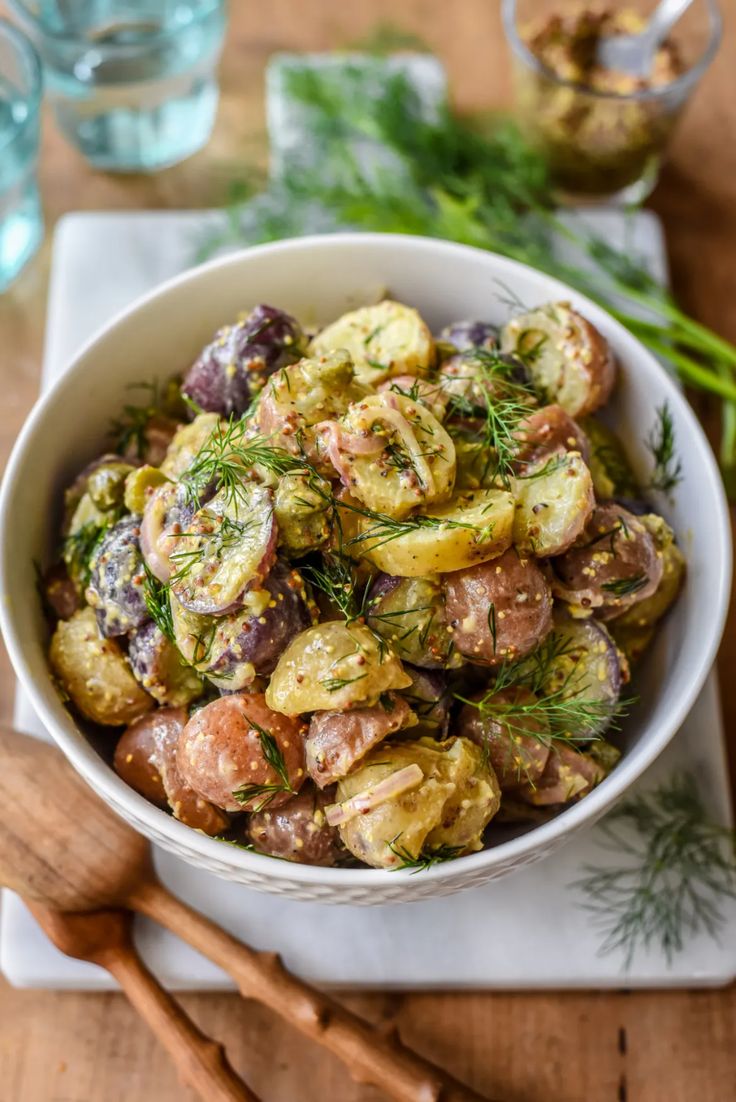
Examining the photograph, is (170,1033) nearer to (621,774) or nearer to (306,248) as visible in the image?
(621,774)

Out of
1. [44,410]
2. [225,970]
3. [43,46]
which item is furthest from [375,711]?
[43,46]

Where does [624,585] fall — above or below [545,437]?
below

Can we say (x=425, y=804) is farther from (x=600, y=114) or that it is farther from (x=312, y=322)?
(x=600, y=114)

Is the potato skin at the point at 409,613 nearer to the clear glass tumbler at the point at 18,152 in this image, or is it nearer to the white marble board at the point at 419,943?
the white marble board at the point at 419,943

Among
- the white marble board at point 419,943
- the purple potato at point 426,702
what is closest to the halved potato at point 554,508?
the purple potato at point 426,702

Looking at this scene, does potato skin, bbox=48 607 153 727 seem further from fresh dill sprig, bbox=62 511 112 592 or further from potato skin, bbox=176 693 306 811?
potato skin, bbox=176 693 306 811

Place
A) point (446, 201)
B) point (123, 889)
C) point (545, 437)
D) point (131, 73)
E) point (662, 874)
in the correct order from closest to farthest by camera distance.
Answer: point (545, 437) < point (123, 889) < point (662, 874) < point (446, 201) < point (131, 73)

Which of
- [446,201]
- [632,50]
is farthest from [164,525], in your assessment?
[632,50]

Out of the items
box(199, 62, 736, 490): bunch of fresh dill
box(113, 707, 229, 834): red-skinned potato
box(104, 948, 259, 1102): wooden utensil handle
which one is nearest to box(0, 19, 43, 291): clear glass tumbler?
box(199, 62, 736, 490): bunch of fresh dill

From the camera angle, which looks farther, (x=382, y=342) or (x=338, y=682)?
(x=382, y=342)
